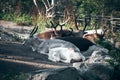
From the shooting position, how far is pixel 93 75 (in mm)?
8703

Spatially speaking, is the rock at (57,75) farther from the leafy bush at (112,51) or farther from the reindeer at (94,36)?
the reindeer at (94,36)

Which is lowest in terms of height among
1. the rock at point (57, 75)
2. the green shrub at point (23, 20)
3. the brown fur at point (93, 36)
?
the green shrub at point (23, 20)

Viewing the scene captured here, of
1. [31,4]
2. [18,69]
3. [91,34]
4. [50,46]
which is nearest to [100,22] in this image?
[91,34]

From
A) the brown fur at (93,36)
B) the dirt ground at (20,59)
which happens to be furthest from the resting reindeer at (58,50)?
the brown fur at (93,36)

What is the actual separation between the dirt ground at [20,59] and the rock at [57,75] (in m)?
1.79

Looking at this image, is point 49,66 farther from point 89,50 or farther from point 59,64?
point 89,50

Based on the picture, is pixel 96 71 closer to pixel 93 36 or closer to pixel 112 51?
pixel 112 51

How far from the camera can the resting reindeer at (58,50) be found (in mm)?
11373

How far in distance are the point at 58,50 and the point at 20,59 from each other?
4.38 ft

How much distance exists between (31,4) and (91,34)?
914 cm

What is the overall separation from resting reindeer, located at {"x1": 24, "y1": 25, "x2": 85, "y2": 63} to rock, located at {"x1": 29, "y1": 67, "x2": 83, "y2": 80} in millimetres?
3243

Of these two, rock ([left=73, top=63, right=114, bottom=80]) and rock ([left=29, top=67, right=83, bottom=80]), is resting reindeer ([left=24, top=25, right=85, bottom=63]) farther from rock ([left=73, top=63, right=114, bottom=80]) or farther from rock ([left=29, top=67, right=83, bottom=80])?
rock ([left=29, top=67, right=83, bottom=80])

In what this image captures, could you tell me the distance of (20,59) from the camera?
11219 mm

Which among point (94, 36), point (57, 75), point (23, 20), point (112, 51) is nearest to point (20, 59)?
point (112, 51)
